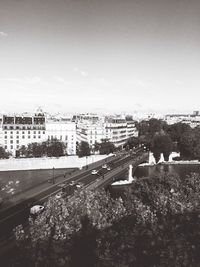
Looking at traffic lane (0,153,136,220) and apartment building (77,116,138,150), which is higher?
apartment building (77,116,138,150)

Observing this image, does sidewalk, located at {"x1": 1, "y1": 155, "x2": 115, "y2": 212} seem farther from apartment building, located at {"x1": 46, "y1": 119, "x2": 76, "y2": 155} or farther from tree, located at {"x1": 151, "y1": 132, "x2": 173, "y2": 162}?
tree, located at {"x1": 151, "y1": 132, "x2": 173, "y2": 162}

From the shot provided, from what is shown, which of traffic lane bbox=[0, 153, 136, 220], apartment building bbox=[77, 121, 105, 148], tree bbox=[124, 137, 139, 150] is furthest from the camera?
tree bbox=[124, 137, 139, 150]

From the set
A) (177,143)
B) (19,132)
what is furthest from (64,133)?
(177,143)

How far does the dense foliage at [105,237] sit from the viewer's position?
1478 cm

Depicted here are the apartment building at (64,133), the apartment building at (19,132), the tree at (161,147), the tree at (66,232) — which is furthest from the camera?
the apartment building at (64,133)

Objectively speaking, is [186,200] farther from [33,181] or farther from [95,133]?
[95,133]

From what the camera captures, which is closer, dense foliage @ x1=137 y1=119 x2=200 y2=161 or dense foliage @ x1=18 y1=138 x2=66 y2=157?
dense foliage @ x1=18 y1=138 x2=66 y2=157

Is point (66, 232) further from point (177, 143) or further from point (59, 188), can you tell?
point (177, 143)

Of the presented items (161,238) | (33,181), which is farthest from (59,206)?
(33,181)

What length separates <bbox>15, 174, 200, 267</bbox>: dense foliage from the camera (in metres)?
14.8

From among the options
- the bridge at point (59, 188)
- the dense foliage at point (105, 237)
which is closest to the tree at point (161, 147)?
the bridge at point (59, 188)

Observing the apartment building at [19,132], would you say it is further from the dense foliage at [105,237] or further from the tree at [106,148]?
the dense foliage at [105,237]

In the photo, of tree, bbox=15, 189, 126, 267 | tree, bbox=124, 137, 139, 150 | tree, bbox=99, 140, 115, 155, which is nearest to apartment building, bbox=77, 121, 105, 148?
tree, bbox=99, 140, 115, 155

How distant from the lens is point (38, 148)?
50719 mm
